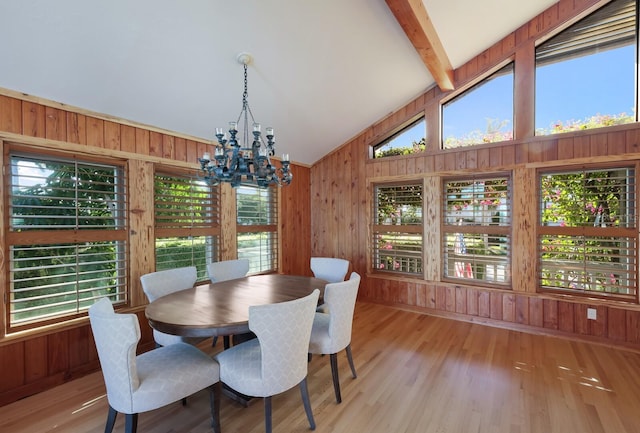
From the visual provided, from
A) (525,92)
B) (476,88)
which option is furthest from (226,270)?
(525,92)

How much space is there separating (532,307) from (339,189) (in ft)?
10.2

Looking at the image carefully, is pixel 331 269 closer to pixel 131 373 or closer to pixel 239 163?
pixel 239 163

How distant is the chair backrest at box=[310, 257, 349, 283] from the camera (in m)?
3.22

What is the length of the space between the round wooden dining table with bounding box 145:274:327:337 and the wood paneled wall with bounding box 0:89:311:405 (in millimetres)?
1032

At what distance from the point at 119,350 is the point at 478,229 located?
396 centimetres

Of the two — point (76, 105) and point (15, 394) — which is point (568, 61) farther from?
point (15, 394)

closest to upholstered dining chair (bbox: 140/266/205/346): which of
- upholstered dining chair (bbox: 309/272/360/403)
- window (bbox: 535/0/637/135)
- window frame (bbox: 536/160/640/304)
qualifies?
upholstered dining chair (bbox: 309/272/360/403)

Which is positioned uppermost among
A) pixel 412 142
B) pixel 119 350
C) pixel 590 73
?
pixel 590 73

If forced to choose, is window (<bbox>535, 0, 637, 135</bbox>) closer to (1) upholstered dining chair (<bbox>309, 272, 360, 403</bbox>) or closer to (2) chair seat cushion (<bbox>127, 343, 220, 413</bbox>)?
(1) upholstered dining chair (<bbox>309, 272, 360, 403</bbox>)

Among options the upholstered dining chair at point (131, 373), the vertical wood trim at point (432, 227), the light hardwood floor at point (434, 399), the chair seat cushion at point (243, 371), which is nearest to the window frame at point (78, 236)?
the light hardwood floor at point (434, 399)

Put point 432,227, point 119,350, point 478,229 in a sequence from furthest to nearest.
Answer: point 432,227 → point 478,229 → point 119,350

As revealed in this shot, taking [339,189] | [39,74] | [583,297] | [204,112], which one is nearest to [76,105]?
[39,74]

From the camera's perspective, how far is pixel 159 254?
126 inches

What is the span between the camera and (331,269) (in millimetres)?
3314
